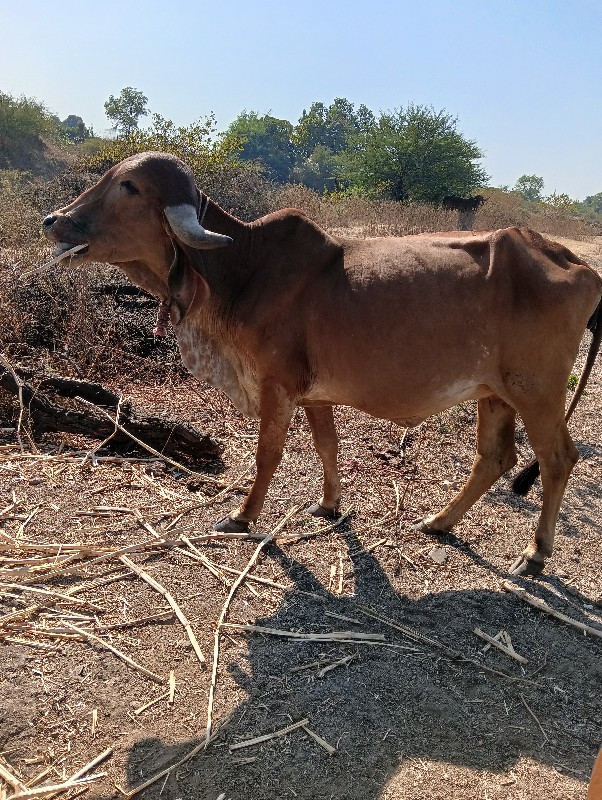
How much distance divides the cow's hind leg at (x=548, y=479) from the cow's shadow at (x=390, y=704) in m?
0.39

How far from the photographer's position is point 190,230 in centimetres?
356

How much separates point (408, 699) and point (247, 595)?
3.46ft

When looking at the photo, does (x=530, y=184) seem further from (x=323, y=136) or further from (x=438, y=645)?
(x=438, y=645)

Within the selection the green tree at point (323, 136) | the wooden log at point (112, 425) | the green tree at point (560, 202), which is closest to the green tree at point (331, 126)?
the green tree at point (323, 136)

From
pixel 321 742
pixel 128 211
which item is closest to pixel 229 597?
pixel 321 742

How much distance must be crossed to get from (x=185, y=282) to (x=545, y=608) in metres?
2.71

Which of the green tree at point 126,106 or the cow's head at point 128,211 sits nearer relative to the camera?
the cow's head at point 128,211

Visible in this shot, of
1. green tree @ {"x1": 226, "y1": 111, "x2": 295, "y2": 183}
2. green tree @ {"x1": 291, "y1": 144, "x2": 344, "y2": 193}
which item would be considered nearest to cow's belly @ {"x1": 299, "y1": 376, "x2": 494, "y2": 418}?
green tree @ {"x1": 291, "y1": 144, "x2": 344, "y2": 193}

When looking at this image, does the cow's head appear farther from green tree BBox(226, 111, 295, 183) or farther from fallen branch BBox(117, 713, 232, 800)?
green tree BBox(226, 111, 295, 183)

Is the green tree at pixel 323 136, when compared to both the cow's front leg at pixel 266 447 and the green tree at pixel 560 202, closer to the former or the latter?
the green tree at pixel 560 202

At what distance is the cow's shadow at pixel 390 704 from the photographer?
2.53 m

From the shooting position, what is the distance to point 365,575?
396 centimetres

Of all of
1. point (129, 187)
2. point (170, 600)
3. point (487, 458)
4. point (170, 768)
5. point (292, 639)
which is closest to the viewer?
point (170, 768)

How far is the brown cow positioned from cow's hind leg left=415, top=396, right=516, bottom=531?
1.29 ft
